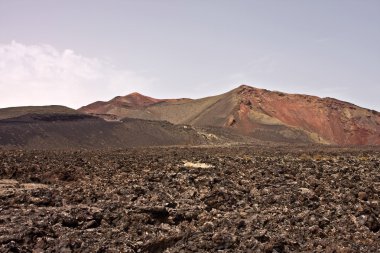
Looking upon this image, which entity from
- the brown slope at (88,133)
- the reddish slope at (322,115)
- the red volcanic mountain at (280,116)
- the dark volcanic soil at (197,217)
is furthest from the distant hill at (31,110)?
the dark volcanic soil at (197,217)

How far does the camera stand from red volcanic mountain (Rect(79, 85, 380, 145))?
9106 cm

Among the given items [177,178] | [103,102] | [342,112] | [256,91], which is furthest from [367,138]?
[177,178]

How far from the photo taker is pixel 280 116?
10162 centimetres

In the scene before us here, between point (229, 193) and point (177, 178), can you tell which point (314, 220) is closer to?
point (229, 193)

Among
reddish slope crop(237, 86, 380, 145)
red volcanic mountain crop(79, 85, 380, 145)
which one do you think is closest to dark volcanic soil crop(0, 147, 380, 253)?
red volcanic mountain crop(79, 85, 380, 145)

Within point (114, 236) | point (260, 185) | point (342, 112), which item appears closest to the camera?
point (114, 236)

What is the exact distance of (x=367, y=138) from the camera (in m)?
96.9

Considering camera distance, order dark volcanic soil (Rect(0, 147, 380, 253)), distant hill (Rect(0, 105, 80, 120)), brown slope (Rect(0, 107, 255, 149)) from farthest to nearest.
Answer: distant hill (Rect(0, 105, 80, 120)) → brown slope (Rect(0, 107, 255, 149)) → dark volcanic soil (Rect(0, 147, 380, 253))

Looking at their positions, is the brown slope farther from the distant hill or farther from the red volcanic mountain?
the red volcanic mountain

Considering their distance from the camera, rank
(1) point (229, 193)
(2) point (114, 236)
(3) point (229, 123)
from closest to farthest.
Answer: (2) point (114, 236), (1) point (229, 193), (3) point (229, 123)

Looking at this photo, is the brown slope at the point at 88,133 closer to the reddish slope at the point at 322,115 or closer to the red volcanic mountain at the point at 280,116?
the red volcanic mountain at the point at 280,116

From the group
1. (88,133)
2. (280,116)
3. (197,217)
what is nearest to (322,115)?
(280,116)

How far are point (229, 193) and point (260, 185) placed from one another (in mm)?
2608

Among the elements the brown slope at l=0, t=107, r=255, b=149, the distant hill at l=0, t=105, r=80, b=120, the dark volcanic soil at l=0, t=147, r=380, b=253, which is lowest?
the dark volcanic soil at l=0, t=147, r=380, b=253
